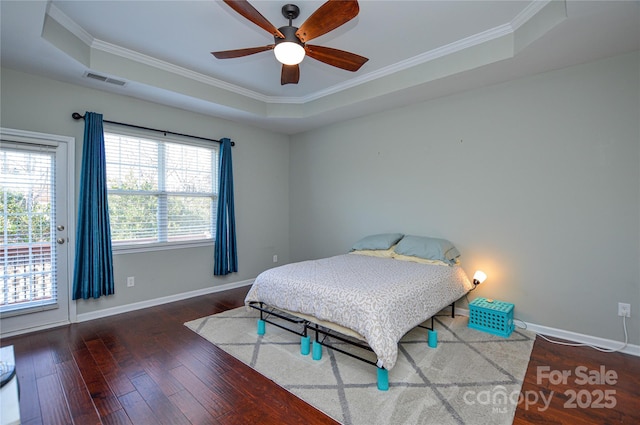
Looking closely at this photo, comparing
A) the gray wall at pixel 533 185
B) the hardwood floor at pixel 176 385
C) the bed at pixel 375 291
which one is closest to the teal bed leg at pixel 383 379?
the bed at pixel 375 291

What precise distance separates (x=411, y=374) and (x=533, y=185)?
223 centimetres

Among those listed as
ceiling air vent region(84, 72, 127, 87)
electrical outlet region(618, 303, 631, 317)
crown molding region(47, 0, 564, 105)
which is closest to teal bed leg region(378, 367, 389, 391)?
electrical outlet region(618, 303, 631, 317)

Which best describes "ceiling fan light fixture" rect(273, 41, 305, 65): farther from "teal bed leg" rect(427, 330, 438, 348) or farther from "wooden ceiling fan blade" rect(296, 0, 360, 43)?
"teal bed leg" rect(427, 330, 438, 348)

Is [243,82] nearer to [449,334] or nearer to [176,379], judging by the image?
[176,379]

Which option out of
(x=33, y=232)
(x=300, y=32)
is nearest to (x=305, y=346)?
(x=300, y=32)

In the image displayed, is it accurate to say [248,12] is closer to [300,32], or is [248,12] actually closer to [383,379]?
[300,32]

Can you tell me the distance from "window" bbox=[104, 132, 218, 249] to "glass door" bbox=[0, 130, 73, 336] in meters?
0.47

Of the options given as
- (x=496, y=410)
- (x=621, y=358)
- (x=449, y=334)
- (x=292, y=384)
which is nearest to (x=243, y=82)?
(x=292, y=384)

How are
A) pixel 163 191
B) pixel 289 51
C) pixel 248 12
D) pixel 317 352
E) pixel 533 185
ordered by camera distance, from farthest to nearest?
pixel 163 191 → pixel 533 185 → pixel 317 352 → pixel 289 51 → pixel 248 12

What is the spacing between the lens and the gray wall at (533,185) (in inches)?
106

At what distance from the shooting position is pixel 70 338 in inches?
116

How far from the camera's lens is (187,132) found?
4.22 m

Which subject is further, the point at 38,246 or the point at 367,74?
the point at 367,74

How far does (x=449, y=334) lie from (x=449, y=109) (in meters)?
2.51
